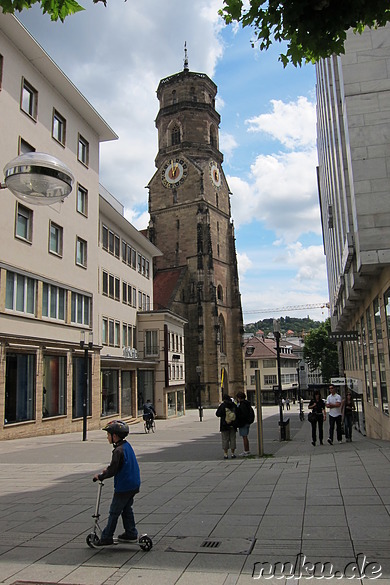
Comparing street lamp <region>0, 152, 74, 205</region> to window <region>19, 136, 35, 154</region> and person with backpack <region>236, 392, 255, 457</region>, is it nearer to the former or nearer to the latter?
person with backpack <region>236, 392, 255, 457</region>

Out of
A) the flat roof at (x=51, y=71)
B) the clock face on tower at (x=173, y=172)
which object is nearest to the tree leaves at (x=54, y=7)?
the flat roof at (x=51, y=71)

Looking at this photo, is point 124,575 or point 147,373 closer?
point 124,575

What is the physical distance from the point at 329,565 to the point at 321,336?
263 feet

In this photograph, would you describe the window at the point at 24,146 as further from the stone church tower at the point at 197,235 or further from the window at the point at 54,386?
the stone church tower at the point at 197,235

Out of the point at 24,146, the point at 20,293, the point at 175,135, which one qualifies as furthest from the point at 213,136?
the point at 20,293

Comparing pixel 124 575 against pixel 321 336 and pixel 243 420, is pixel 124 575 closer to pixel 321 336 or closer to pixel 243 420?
pixel 243 420

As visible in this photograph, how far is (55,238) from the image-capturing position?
24.6 metres

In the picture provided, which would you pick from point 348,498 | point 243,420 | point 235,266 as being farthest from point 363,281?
point 235,266

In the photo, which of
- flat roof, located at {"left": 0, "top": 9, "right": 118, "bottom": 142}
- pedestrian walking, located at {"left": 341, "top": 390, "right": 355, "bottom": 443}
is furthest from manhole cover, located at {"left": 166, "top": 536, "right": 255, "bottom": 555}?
flat roof, located at {"left": 0, "top": 9, "right": 118, "bottom": 142}

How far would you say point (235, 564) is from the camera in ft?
16.1

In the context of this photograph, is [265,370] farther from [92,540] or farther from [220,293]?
[92,540]

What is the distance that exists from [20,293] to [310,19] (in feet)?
61.4

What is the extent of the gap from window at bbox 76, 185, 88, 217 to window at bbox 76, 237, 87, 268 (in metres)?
1.66

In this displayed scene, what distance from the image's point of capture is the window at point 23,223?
2106cm
